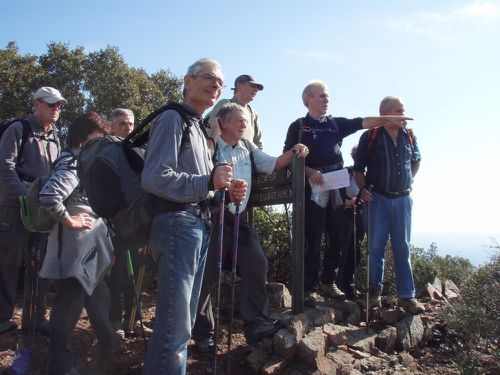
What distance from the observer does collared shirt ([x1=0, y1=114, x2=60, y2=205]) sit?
16.7 ft

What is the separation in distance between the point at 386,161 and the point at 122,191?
3.70 m

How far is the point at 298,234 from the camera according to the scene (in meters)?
5.02

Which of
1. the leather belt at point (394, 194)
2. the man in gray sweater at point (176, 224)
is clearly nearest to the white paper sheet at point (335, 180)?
the leather belt at point (394, 194)

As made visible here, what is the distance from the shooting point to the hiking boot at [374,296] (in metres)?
5.89

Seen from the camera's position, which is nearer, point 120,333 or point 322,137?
point 120,333

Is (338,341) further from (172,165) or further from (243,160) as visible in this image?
(172,165)

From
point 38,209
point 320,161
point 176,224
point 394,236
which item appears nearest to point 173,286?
point 176,224

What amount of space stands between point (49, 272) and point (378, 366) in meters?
3.11

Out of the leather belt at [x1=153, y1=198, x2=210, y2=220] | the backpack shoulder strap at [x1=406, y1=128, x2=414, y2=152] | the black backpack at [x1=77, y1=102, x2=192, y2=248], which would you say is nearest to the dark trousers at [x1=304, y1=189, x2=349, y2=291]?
the backpack shoulder strap at [x1=406, y1=128, x2=414, y2=152]

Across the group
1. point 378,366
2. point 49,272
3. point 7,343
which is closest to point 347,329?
point 378,366

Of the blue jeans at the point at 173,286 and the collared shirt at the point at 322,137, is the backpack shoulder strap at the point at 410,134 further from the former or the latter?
the blue jeans at the point at 173,286

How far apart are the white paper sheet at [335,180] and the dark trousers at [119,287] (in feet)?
7.20

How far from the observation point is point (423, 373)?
15.6ft

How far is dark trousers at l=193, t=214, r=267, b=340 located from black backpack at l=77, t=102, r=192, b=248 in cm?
149
